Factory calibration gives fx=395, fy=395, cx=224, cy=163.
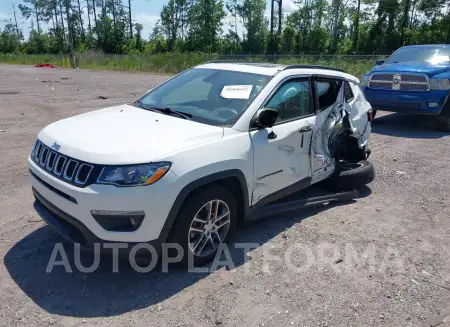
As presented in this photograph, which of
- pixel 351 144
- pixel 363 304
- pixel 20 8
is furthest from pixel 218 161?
pixel 20 8

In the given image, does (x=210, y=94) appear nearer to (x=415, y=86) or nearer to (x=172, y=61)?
(x=415, y=86)

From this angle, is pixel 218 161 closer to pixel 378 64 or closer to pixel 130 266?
pixel 130 266

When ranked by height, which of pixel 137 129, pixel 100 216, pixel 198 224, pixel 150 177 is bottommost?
pixel 198 224

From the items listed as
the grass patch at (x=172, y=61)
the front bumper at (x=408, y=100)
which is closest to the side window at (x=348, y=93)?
the front bumper at (x=408, y=100)

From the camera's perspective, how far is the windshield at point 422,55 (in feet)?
30.9

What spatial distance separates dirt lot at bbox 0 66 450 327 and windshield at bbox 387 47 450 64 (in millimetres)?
5594

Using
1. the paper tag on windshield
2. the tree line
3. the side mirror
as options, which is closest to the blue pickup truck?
the paper tag on windshield

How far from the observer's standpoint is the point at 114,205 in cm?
284

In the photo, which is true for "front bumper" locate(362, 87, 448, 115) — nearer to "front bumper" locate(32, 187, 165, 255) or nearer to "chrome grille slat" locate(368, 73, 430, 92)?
"chrome grille slat" locate(368, 73, 430, 92)

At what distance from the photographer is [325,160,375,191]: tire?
498 centimetres

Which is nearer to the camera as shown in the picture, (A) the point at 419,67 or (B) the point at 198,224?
(B) the point at 198,224

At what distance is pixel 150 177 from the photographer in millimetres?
2885

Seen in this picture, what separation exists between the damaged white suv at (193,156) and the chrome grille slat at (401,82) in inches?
184

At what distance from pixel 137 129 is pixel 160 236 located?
962mm
